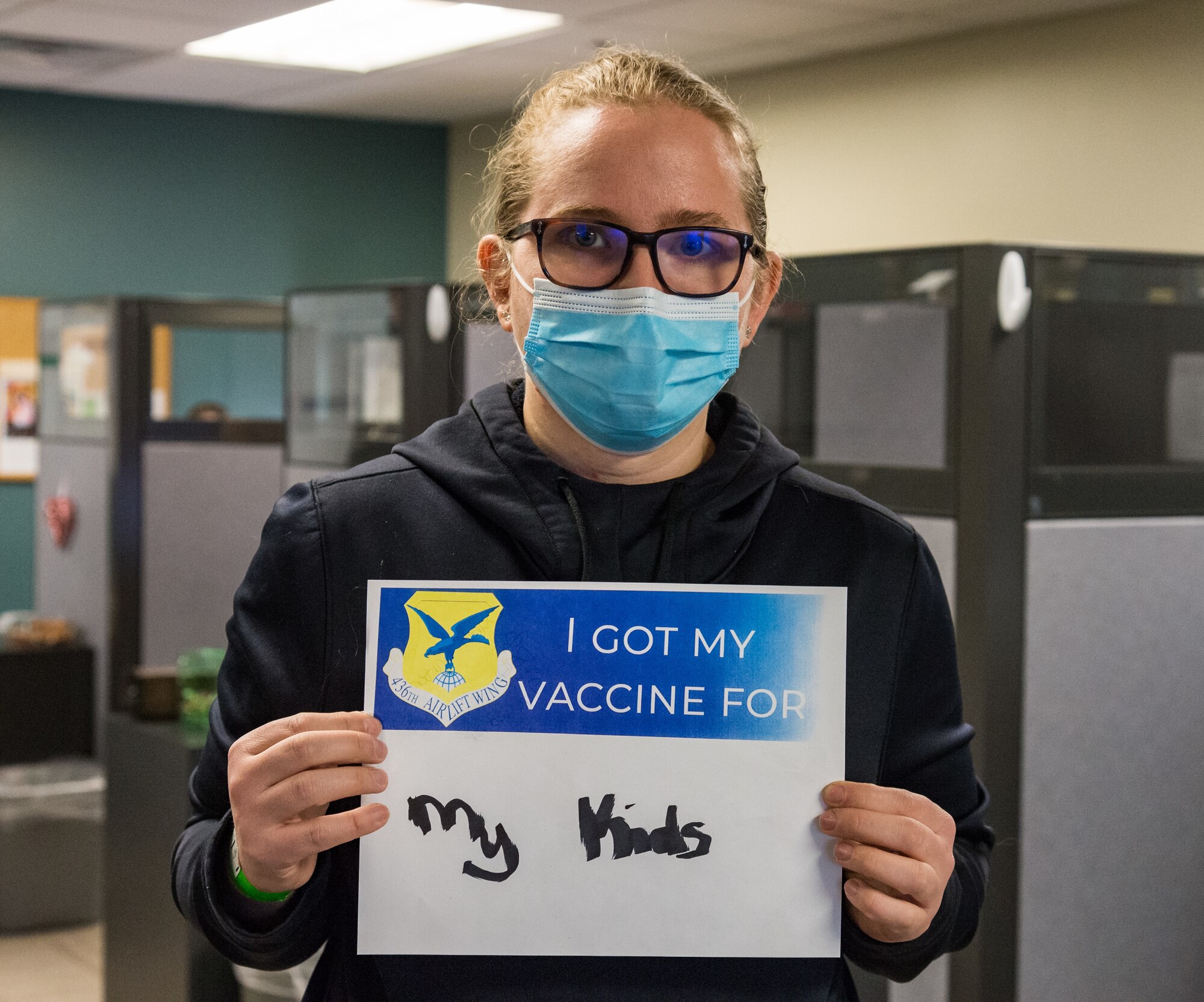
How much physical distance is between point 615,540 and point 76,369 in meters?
4.50

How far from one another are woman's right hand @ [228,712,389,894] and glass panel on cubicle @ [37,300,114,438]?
13.5ft

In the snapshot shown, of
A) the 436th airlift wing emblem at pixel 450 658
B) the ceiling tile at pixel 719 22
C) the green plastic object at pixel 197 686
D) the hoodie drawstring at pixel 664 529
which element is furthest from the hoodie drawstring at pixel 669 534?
the ceiling tile at pixel 719 22

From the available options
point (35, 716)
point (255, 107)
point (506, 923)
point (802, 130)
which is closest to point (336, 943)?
→ point (506, 923)

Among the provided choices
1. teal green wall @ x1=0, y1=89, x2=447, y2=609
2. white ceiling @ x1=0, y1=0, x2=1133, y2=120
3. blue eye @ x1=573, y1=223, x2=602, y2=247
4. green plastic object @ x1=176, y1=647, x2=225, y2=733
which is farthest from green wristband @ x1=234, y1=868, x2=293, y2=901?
teal green wall @ x1=0, y1=89, x2=447, y2=609

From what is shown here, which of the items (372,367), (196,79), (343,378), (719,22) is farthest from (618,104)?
(196,79)

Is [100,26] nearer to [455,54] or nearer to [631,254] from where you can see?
[455,54]

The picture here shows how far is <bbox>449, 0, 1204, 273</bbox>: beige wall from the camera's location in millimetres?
5238

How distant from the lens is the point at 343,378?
393 centimetres

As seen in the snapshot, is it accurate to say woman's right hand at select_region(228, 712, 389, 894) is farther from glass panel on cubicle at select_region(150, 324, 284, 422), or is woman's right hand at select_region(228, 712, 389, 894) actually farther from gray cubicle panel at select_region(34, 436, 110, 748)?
glass panel on cubicle at select_region(150, 324, 284, 422)

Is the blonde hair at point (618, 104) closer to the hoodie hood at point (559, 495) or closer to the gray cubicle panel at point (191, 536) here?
the hoodie hood at point (559, 495)

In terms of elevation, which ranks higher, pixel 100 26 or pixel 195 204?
pixel 100 26

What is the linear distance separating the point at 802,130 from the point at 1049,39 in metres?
1.39

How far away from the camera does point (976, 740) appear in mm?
2328

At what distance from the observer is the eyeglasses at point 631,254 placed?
1.12 m
